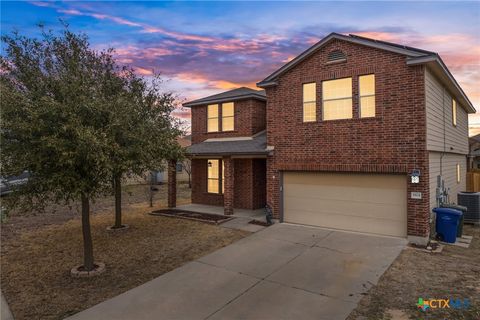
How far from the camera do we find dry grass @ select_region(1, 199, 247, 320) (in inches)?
243

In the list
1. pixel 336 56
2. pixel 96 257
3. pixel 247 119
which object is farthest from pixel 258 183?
pixel 96 257

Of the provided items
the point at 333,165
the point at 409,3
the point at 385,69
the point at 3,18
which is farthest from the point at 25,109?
the point at 409,3

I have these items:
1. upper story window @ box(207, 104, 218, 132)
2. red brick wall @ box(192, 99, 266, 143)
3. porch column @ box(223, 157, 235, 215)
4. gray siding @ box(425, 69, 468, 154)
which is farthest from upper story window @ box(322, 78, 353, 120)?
upper story window @ box(207, 104, 218, 132)

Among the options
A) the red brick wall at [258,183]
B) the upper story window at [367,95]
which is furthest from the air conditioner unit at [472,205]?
the red brick wall at [258,183]

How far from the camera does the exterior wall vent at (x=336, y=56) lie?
35.6ft

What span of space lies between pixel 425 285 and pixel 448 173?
8.63 meters

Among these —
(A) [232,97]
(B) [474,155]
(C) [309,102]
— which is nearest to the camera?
(C) [309,102]

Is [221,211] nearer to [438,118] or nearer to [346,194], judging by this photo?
Answer: [346,194]

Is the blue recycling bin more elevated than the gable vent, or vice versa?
the gable vent

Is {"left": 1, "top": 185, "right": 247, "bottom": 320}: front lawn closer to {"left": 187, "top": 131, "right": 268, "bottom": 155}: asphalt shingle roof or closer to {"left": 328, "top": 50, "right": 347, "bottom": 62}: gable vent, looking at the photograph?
{"left": 187, "top": 131, "right": 268, "bottom": 155}: asphalt shingle roof

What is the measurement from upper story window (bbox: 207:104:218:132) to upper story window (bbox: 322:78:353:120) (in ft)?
23.8

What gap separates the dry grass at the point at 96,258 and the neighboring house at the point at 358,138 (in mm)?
3490

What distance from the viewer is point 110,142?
6434mm

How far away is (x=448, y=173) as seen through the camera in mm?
13016
